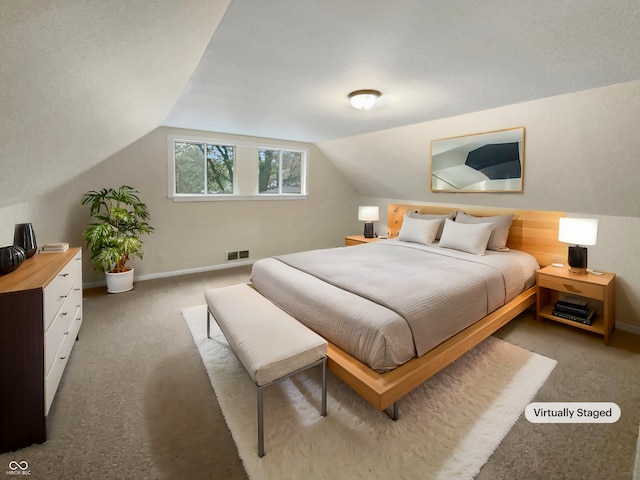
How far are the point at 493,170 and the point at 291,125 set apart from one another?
2.54m

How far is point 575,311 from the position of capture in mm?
2764

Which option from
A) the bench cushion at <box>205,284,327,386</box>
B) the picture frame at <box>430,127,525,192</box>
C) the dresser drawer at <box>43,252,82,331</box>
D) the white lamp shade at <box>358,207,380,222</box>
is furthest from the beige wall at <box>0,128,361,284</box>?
the picture frame at <box>430,127,525,192</box>

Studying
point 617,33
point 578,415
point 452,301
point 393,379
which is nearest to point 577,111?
point 617,33

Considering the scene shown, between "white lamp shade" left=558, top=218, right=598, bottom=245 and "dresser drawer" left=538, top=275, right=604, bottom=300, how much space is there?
36 centimetres

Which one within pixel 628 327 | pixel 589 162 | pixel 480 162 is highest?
pixel 480 162

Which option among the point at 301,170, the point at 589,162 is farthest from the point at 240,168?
the point at 589,162

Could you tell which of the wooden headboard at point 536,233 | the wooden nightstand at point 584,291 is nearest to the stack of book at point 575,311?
the wooden nightstand at point 584,291

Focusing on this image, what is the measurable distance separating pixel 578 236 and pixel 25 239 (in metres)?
4.45

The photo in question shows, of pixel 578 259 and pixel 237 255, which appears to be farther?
pixel 237 255

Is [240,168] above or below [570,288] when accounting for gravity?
above

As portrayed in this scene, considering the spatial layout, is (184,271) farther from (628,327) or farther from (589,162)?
(628,327)

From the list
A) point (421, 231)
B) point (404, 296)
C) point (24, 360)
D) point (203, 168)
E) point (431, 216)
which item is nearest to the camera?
point (24, 360)

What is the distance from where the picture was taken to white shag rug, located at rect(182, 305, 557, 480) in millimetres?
1427

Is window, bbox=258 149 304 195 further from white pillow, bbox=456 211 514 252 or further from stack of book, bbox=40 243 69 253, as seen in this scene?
white pillow, bbox=456 211 514 252
